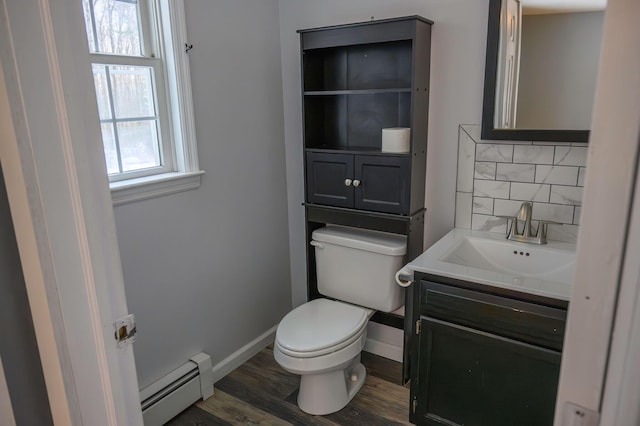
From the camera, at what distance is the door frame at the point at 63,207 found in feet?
2.62

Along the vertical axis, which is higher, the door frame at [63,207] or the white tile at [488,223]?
the door frame at [63,207]

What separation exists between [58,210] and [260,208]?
170 cm

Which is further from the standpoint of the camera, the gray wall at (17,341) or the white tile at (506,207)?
the white tile at (506,207)

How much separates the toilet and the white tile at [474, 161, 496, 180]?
0.48 meters

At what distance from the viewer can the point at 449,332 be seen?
1.77m

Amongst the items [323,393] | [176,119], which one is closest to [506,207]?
[323,393]

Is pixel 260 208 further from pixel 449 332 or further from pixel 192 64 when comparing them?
pixel 449 332

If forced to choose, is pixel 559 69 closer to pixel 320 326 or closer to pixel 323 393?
pixel 320 326

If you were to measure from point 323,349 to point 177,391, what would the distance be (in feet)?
2.40

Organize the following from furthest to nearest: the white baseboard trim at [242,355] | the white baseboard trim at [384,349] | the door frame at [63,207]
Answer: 1. the white baseboard trim at [384,349]
2. the white baseboard trim at [242,355]
3. the door frame at [63,207]

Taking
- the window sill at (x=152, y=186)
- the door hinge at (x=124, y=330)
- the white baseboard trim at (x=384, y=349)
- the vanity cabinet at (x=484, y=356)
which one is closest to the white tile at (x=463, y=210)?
the vanity cabinet at (x=484, y=356)

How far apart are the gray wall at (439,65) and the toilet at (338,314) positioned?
309mm

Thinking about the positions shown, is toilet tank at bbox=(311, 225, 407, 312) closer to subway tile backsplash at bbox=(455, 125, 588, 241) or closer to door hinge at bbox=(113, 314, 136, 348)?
subway tile backsplash at bbox=(455, 125, 588, 241)

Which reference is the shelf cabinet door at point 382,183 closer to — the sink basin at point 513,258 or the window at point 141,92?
the sink basin at point 513,258
